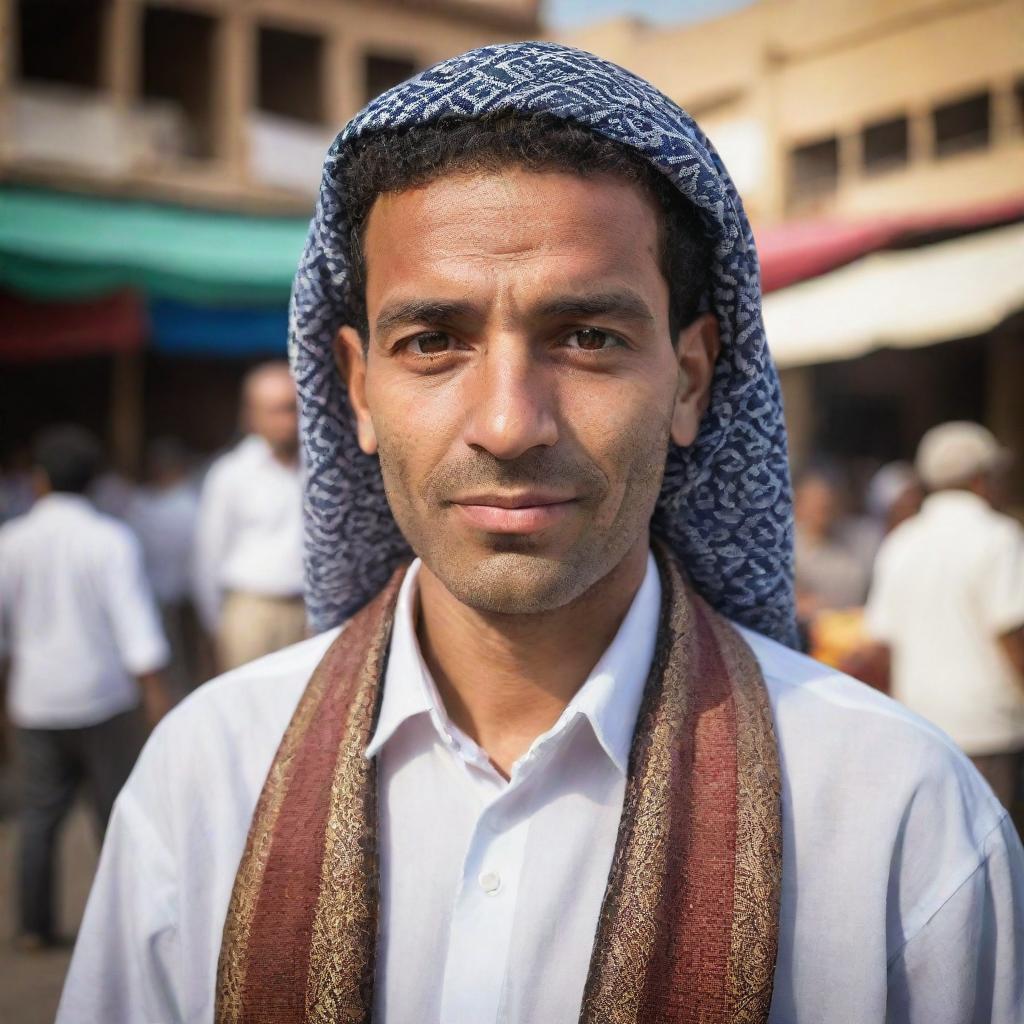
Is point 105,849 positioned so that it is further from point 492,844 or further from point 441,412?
point 441,412

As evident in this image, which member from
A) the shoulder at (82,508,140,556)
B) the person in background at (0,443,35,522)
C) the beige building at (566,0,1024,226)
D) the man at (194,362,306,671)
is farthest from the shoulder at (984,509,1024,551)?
the beige building at (566,0,1024,226)

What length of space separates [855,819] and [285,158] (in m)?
13.3

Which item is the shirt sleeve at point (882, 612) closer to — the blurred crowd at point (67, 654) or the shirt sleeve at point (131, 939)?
the blurred crowd at point (67, 654)

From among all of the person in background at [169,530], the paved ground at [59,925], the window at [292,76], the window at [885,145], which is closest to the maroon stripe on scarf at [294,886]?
the paved ground at [59,925]

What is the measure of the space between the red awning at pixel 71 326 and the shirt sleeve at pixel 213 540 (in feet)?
10.1

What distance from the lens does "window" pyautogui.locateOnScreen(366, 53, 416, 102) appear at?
1473 centimetres

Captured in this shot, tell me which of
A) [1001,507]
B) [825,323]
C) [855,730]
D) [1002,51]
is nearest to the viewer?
[855,730]

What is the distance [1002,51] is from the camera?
12.1 m

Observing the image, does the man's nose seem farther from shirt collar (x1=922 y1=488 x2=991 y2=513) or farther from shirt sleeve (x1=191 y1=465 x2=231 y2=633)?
shirt sleeve (x1=191 y1=465 x2=231 y2=633)

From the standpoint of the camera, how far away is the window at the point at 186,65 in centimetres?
1323

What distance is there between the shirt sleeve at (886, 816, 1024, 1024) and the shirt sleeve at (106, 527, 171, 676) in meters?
3.92

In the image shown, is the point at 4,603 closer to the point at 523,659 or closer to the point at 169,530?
the point at 169,530

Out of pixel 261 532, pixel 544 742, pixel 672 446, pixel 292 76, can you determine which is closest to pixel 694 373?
pixel 672 446

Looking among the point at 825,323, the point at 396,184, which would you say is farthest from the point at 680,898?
the point at 825,323
